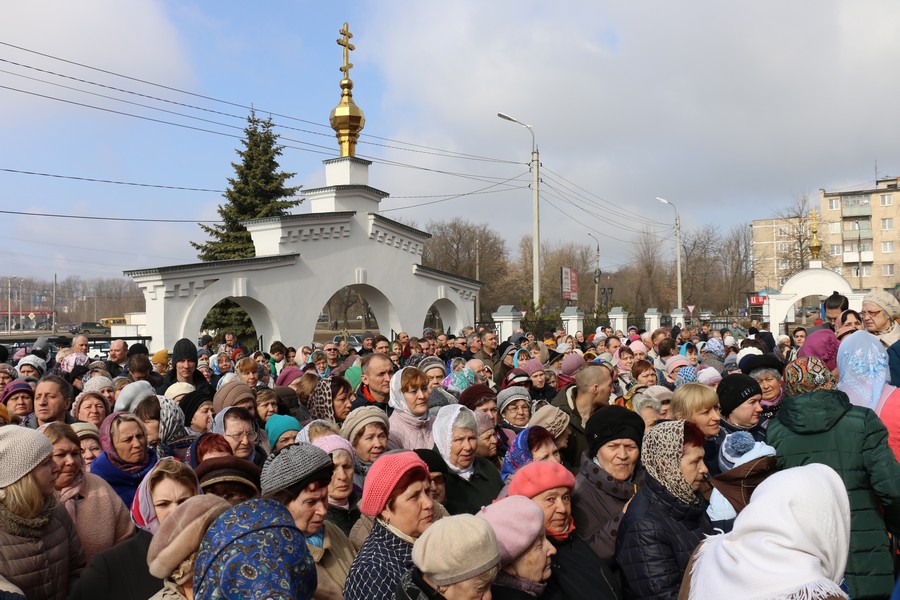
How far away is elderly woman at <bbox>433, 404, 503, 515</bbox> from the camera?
16.7ft

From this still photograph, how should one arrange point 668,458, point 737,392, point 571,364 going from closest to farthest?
point 668,458
point 737,392
point 571,364

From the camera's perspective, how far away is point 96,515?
4.29 metres

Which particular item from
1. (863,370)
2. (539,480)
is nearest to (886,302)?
(863,370)

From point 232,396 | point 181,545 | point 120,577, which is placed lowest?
point 120,577

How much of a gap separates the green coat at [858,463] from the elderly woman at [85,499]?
12.0 feet

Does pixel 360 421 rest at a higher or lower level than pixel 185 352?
lower

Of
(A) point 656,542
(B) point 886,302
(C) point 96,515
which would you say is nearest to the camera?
(A) point 656,542

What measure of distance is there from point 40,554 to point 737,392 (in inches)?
181

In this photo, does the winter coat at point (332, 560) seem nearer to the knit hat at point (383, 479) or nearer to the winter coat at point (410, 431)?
the knit hat at point (383, 479)

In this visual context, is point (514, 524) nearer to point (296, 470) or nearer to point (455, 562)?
point (455, 562)

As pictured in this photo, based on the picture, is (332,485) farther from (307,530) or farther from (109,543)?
(109,543)

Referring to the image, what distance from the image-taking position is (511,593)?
3283 millimetres

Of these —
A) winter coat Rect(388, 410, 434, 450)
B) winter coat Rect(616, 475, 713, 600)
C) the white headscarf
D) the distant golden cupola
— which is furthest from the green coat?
the distant golden cupola

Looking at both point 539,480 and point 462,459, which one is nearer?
point 539,480
